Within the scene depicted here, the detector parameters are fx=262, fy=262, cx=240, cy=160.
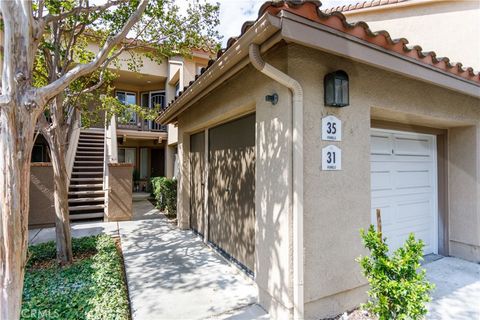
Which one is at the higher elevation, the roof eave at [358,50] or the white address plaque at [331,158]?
the roof eave at [358,50]

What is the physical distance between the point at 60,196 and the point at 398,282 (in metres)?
5.66

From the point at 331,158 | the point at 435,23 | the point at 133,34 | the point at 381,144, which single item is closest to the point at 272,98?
the point at 331,158

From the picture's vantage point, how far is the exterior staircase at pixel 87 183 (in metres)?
9.13

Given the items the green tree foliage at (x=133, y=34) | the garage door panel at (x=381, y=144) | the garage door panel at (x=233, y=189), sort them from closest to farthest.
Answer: the garage door panel at (x=233, y=189) → the garage door panel at (x=381, y=144) → the green tree foliage at (x=133, y=34)

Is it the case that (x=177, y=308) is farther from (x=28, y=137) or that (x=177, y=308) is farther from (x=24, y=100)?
(x=24, y=100)

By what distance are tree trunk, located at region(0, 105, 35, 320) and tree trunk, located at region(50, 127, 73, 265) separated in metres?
2.87

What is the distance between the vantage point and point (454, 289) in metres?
4.07

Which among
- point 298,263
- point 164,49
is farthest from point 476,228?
point 164,49

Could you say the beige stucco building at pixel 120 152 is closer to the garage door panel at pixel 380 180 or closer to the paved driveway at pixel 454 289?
the garage door panel at pixel 380 180

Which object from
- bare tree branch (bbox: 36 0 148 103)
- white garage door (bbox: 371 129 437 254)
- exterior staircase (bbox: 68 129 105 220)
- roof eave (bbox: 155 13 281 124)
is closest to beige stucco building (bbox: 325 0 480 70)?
white garage door (bbox: 371 129 437 254)

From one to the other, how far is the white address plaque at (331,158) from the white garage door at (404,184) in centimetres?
165

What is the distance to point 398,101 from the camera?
4047 mm

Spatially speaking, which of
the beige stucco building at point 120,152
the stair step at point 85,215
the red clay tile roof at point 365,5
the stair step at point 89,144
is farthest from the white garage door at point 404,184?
the stair step at point 89,144

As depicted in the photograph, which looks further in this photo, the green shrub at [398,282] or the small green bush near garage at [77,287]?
the small green bush near garage at [77,287]
